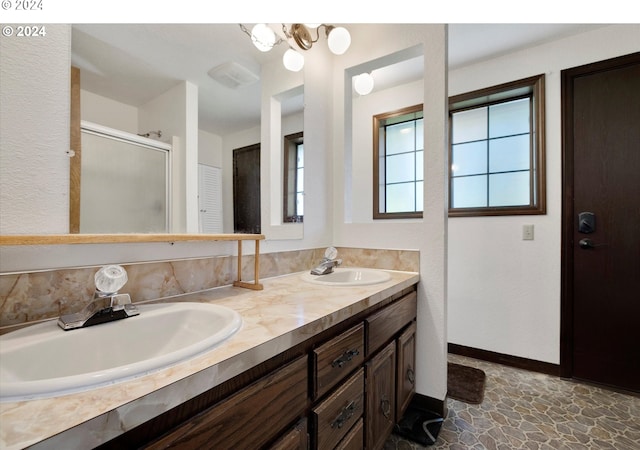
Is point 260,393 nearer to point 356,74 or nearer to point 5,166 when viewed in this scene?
point 5,166

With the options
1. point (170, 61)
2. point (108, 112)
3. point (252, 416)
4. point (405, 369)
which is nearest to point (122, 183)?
point (108, 112)

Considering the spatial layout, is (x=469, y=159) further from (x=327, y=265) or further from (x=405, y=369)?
(x=405, y=369)

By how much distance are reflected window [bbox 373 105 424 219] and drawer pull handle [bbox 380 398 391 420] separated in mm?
1603

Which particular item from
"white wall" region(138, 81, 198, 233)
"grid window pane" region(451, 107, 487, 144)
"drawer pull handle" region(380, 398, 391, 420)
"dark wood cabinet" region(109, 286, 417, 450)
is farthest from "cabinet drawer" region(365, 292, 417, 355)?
"grid window pane" region(451, 107, 487, 144)

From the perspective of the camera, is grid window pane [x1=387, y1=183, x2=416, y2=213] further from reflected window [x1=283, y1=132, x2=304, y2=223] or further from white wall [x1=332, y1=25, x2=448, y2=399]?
reflected window [x1=283, y1=132, x2=304, y2=223]

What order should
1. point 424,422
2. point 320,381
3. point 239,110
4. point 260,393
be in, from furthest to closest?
point 424,422 < point 239,110 < point 320,381 < point 260,393

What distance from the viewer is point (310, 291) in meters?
1.14

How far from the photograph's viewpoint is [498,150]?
2.22 m

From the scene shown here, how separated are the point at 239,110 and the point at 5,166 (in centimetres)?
79

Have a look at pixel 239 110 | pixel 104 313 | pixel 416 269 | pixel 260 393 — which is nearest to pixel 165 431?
pixel 260 393

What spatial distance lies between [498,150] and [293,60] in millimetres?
1720

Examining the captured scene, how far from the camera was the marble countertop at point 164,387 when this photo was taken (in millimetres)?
353

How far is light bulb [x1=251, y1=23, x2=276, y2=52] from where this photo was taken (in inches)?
50.4

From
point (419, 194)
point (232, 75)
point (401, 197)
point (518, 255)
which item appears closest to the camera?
point (232, 75)
